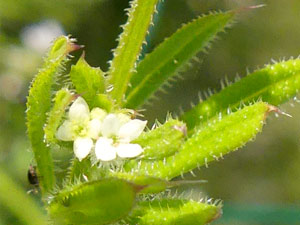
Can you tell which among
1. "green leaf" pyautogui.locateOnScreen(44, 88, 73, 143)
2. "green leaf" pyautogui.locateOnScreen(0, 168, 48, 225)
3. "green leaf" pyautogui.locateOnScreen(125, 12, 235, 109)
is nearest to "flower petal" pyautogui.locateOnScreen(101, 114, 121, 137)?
"green leaf" pyautogui.locateOnScreen(44, 88, 73, 143)

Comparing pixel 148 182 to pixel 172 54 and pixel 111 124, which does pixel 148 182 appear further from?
pixel 172 54

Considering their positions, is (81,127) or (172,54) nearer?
(81,127)

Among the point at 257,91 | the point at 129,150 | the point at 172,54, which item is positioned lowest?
the point at 129,150

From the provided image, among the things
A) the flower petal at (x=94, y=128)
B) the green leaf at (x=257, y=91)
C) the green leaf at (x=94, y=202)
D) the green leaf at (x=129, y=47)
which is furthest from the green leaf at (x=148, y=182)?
the green leaf at (x=257, y=91)

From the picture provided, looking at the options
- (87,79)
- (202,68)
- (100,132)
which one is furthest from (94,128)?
(202,68)

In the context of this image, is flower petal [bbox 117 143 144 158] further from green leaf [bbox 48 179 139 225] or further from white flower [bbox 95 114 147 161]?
green leaf [bbox 48 179 139 225]

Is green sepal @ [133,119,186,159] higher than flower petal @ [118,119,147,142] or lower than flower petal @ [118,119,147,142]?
lower

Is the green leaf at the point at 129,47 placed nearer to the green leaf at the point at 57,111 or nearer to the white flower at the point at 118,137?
the white flower at the point at 118,137
